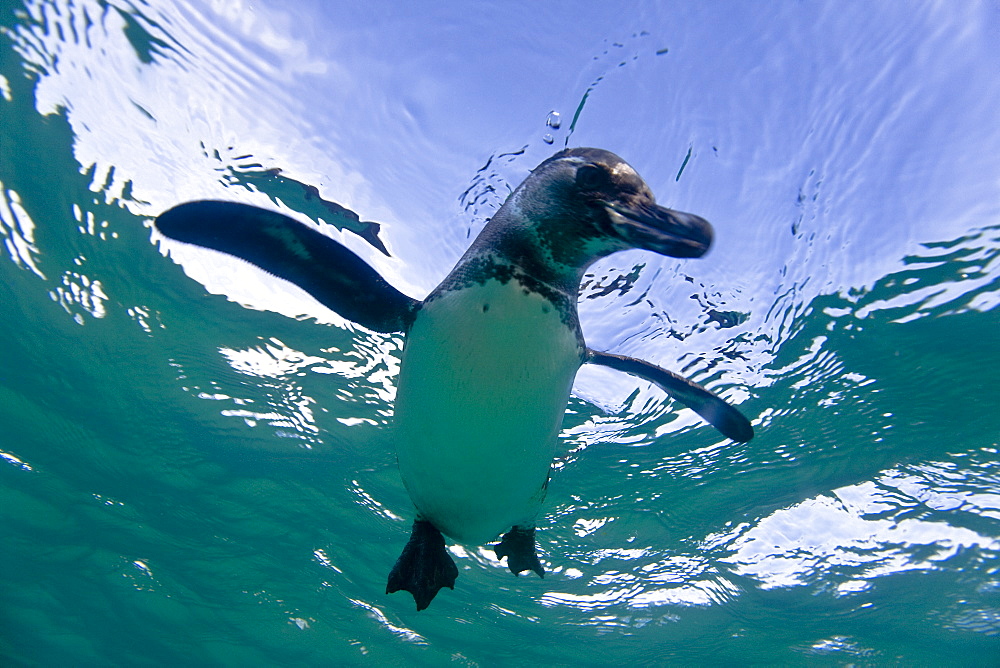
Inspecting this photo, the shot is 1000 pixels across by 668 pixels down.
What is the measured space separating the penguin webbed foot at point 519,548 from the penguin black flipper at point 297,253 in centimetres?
180

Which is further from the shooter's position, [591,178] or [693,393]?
[693,393]

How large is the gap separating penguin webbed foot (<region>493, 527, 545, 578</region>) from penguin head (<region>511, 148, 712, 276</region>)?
223cm

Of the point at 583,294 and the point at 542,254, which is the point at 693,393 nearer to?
the point at 542,254

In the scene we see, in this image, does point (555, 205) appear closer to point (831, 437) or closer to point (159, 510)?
point (831, 437)

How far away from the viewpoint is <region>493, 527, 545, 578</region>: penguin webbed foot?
410 centimetres

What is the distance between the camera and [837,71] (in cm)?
443

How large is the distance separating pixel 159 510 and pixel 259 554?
8.80 feet

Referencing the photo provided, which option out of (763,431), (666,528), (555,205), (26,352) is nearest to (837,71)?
(555,205)

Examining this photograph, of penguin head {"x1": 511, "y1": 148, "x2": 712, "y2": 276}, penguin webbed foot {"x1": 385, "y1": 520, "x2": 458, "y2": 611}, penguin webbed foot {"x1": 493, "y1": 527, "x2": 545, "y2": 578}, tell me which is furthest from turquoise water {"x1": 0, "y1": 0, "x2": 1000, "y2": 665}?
penguin webbed foot {"x1": 385, "y1": 520, "x2": 458, "y2": 611}

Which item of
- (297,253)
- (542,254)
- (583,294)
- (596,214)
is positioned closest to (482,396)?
(542,254)

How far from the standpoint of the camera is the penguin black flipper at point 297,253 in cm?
300

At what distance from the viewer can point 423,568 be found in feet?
11.7

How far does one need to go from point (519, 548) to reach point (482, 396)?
6.01 ft

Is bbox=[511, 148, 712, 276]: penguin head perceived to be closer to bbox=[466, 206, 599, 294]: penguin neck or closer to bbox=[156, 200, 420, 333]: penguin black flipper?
bbox=[466, 206, 599, 294]: penguin neck
